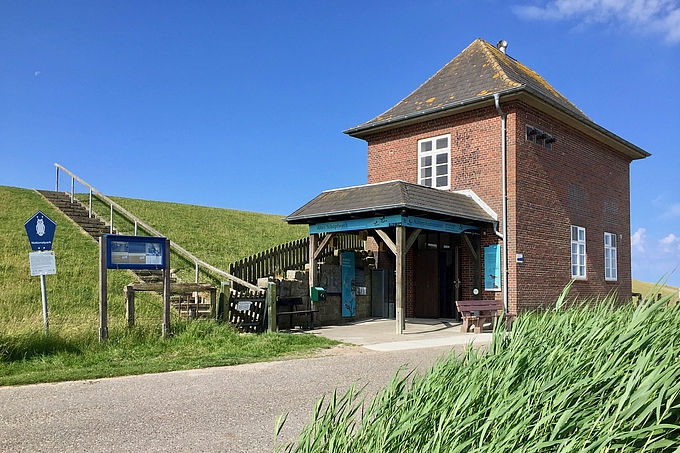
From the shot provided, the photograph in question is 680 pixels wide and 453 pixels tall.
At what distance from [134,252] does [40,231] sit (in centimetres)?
177

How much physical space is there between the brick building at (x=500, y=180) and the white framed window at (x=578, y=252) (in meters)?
0.03

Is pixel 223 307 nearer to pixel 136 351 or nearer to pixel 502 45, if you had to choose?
pixel 136 351

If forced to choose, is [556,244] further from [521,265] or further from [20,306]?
[20,306]

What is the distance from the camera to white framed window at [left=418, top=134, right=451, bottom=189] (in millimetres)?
18969

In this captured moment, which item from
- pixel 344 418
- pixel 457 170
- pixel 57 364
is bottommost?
pixel 57 364

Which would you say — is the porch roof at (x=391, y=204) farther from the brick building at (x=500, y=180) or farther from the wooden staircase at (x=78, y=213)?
the wooden staircase at (x=78, y=213)

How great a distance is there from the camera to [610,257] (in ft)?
72.5

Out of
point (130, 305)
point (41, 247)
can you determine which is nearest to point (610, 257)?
point (130, 305)

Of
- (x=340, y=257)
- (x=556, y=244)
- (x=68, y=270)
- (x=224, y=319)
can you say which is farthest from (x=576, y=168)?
(x=68, y=270)

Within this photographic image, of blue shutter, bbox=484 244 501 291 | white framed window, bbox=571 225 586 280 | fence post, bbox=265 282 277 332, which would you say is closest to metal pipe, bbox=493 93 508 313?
blue shutter, bbox=484 244 501 291

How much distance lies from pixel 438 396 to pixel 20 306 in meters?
14.4

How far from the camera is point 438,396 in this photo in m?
3.31

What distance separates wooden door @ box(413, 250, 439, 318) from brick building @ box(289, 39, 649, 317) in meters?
0.04

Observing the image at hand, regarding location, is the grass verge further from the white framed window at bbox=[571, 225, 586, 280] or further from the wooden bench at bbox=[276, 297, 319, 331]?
the white framed window at bbox=[571, 225, 586, 280]
